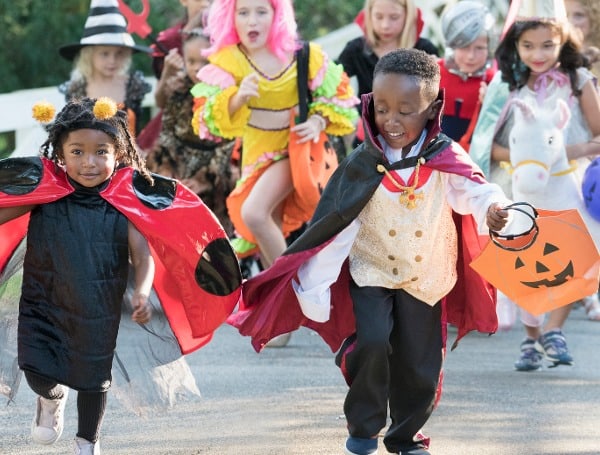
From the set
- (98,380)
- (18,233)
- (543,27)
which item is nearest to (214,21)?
(543,27)

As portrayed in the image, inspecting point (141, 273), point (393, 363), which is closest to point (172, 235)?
point (141, 273)

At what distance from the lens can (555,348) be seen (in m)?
7.43

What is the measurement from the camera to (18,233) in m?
5.61

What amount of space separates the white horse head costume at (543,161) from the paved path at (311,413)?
3.10ft

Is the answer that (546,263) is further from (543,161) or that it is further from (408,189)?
(543,161)

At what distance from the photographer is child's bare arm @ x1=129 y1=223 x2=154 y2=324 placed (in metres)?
5.35

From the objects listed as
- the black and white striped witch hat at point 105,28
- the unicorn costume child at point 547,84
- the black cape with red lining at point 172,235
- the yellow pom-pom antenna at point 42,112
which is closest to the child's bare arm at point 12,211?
the black cape with red lining at point 172,235

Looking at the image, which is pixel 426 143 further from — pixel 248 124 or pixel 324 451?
pixel 248 124

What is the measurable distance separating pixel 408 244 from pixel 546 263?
636 millimetres

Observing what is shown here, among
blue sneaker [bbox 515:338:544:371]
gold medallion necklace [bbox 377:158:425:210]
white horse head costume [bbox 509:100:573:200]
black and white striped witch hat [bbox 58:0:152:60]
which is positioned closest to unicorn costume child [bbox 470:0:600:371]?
blue sneaker [bbox 515:338:544:371]

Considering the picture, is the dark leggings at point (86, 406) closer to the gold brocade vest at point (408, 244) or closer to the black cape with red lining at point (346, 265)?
the black cape with red lining at point (346, 265)

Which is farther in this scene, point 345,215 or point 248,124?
point 248,124

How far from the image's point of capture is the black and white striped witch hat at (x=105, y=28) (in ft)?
31.7

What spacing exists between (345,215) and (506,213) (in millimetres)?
638
